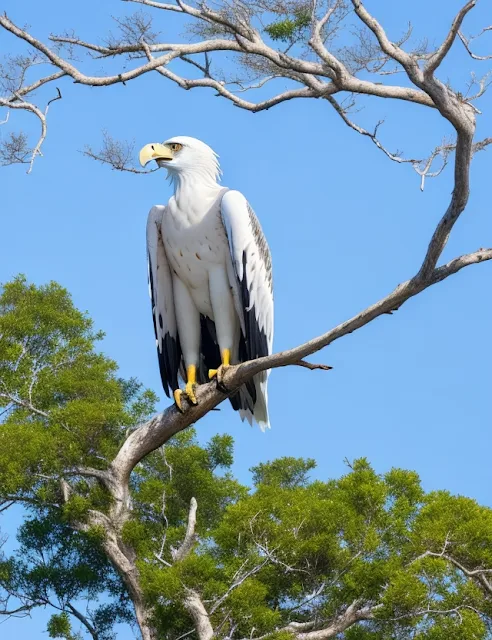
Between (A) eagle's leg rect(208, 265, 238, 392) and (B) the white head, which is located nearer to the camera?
(A) eagle's leg rect(208, 265, 238, 392)

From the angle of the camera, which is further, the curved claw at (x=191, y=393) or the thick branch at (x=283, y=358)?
the curved claw at (x=191, y=393)

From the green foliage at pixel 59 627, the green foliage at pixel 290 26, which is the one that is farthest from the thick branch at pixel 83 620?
the green foliage at pixel 290 26

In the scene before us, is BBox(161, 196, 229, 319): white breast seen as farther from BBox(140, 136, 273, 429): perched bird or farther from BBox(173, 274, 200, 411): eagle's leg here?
BBox(173, 274, 200, 411): eagle's leg

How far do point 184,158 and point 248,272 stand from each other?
1.04 metres

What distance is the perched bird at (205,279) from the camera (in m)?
7.25

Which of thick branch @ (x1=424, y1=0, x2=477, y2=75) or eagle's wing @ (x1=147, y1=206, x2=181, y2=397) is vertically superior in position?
thick branch @ (x1=424, y1=0, x2=477, y2=75)

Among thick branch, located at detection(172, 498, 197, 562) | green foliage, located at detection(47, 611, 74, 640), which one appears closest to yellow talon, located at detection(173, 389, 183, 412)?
thick branch, located at detection(172, 498, 197, 562)

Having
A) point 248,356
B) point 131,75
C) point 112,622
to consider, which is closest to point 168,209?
point 248,356

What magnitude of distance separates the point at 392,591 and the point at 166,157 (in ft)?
20.5

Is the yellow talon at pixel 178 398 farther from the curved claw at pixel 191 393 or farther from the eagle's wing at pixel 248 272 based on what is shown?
the eagle's wing at pixel 248 272

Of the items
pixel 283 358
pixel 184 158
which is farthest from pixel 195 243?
pixel 283 358

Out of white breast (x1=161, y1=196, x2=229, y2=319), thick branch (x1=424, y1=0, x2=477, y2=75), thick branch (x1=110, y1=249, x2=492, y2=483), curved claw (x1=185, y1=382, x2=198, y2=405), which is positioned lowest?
thick branch (x1=110, y1=249, x2=492, y2=483)

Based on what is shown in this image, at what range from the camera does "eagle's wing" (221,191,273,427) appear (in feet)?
23.5

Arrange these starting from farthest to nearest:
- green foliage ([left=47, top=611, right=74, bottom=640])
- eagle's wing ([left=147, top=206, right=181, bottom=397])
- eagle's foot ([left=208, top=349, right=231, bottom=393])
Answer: green foliage ([left=47, top=611, right=74, bottom=640]), eagle's wing ([left=147, top=206, right=181, bottom=397]), eagle's foot ([left=208, top=349, right=231, bottom=393])
